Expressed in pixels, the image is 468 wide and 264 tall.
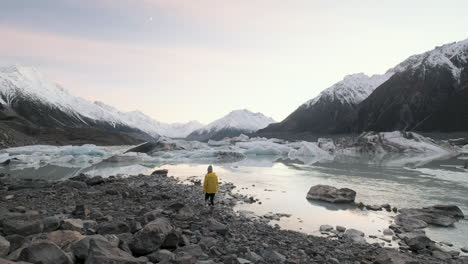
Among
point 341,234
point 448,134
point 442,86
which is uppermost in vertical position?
point 442,86

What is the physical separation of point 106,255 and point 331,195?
10588 millimetres

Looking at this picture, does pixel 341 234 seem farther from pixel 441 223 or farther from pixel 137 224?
pixel 137 224

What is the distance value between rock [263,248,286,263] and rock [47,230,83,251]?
11.1ft

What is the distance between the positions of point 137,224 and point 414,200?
1153 cm

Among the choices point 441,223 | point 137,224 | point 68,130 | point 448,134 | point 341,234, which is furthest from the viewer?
point 448,134

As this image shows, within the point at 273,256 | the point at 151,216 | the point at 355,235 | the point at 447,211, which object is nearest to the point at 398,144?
the point at 447,211

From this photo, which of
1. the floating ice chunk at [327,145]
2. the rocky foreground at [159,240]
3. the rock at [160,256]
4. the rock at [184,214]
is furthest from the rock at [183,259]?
the floating ice chunk at [327,145]

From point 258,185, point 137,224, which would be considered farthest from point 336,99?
point 137,224

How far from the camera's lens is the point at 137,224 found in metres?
7.36

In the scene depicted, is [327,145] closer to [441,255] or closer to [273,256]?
[441,255]

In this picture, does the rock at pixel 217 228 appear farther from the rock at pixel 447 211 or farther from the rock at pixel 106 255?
the rock at pixel 447 211

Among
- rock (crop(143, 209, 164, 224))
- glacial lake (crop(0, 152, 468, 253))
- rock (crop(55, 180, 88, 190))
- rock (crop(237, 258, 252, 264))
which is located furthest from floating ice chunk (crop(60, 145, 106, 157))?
rock (crop(237, 258, 252, 264))

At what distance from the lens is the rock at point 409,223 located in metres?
9.92

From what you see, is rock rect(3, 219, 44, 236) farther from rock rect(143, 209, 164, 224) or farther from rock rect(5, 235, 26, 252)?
rock rect(143, 209, 164, 224)
